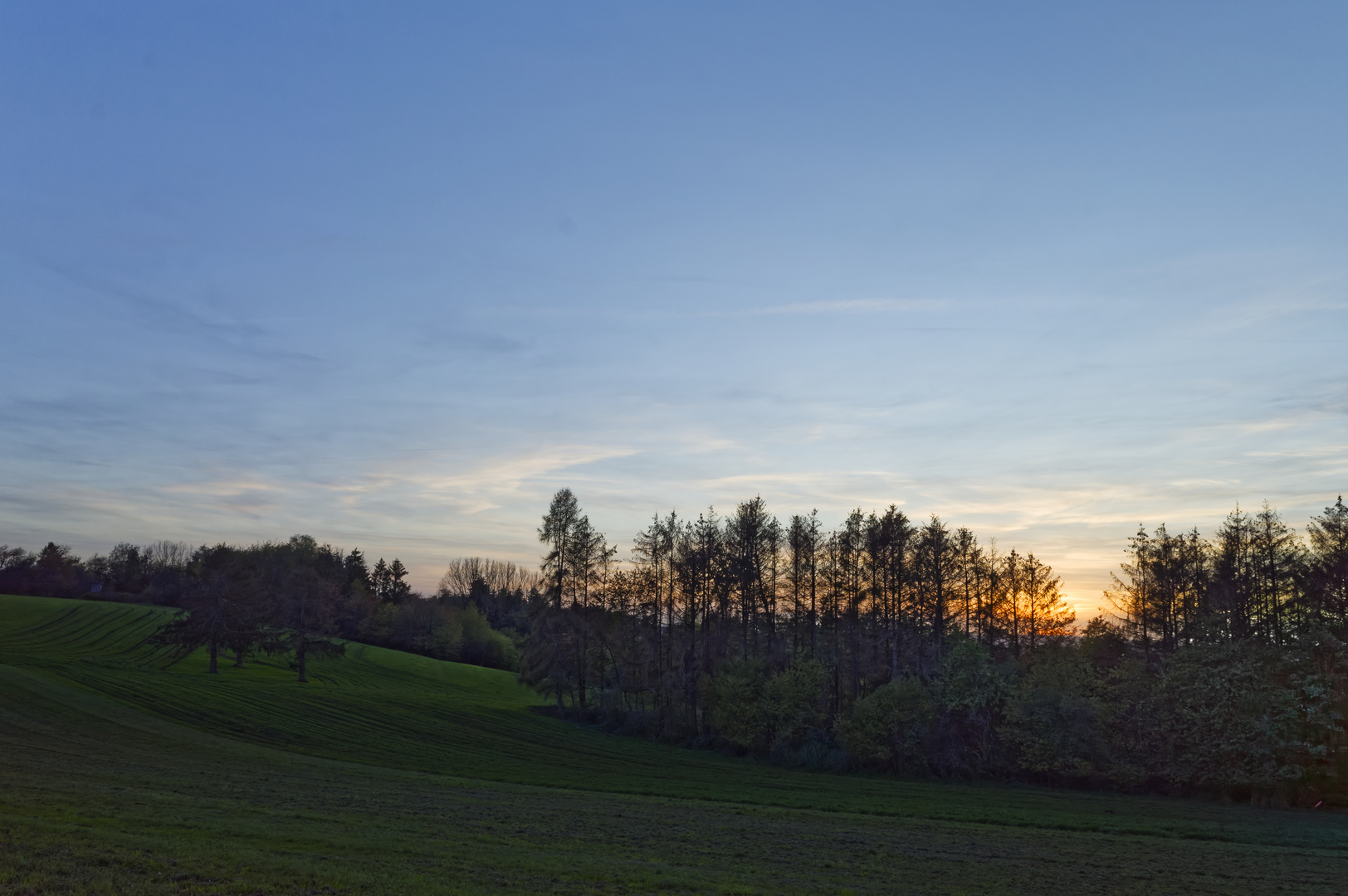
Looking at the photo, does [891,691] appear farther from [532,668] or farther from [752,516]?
[532,668]

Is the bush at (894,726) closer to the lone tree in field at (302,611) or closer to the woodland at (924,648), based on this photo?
the woodland at (924,648)

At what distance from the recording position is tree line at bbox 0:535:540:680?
265 feet

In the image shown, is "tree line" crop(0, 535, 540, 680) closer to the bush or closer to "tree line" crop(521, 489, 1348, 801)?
"tree line" crop(521, 489, 1348, 801)

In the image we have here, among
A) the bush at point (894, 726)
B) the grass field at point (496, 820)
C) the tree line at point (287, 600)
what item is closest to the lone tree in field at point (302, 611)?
the tree line at point (287, 600)

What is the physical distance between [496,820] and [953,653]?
1384 inches

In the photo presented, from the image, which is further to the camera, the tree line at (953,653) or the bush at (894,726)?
the bush at (894,726)

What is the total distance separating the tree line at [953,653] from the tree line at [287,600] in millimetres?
11206

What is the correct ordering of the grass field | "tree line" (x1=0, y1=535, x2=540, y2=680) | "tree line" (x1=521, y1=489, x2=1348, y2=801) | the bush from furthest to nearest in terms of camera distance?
"tree line" (x1=0, y1=535, x2=540, y2=680), the bush, "tree line" (x1=521, y1=489, x2=1348, y2=801), the grass field

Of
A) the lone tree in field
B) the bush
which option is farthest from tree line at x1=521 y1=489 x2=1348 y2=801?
the lone tree in field

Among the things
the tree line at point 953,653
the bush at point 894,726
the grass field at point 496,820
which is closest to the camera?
the grass field at point 496,820

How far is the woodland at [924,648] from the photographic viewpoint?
41469 mm

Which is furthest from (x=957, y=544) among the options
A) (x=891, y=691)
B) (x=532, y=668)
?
(x=532, y=668)

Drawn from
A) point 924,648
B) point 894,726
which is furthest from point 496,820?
point 924,648

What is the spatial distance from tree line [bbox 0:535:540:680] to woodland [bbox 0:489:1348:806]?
1.54 ft
